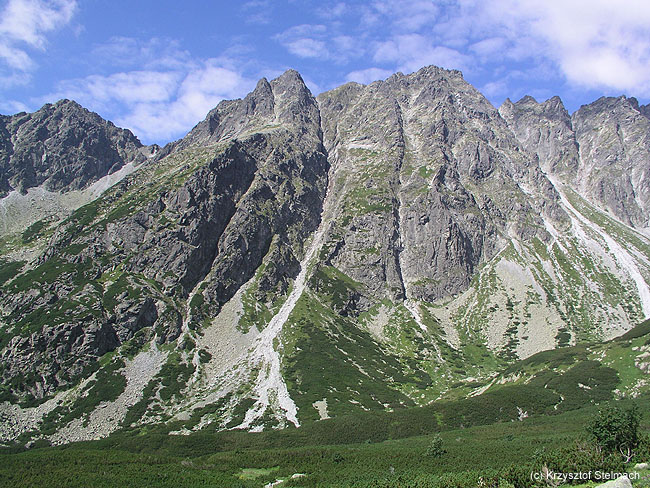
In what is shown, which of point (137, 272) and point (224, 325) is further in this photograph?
point (137, 272)

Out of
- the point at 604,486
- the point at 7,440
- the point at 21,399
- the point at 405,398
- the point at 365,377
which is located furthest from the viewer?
the point at 365,377

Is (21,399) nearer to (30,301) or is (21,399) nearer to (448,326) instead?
(30,301)

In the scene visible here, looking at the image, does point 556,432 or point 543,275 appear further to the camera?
point 543,275

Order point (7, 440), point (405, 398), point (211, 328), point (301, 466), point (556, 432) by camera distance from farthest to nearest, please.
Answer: point (211, 328), point (405, 398), point (7, 440), point (556, 432), point (301, 466)

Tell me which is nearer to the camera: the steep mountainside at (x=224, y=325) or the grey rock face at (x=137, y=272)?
the steep mountainside at (x=224, y=325)

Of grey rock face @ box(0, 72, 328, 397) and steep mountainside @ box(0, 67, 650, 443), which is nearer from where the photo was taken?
steep mountainside @ box(0, 67, 650, 443)

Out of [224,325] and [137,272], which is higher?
[137,272]

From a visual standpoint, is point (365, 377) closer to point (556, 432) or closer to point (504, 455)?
point (556, 432)

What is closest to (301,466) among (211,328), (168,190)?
(211,328)

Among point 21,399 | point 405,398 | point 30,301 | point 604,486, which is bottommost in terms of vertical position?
point 405,398

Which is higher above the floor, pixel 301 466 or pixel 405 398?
pixel 301 466

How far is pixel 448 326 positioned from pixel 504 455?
136 m

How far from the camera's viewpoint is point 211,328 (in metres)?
147

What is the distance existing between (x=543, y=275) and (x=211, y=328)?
160835mm
